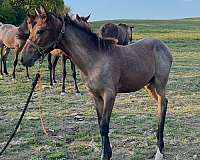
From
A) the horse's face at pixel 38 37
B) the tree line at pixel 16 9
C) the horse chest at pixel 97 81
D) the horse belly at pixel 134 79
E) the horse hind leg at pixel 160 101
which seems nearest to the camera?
the horse's face at pixel 38 37

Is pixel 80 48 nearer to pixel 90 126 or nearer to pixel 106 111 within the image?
pixel 106 111

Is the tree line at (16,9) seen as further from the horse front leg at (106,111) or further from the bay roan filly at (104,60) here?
the horse front leg at (106,111)

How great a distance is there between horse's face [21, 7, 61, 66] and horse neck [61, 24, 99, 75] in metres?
0.26

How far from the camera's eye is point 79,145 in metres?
5.93

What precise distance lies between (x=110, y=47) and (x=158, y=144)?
1.49m

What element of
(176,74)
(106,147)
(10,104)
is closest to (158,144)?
(106,147)

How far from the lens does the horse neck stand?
4.93 meters

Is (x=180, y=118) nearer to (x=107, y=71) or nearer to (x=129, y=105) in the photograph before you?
(x=129, y=105)

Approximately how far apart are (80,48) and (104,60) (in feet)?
1.08

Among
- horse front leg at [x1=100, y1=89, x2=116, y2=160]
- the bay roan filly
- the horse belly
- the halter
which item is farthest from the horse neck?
the horse belly

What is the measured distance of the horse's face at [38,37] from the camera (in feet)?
15.1

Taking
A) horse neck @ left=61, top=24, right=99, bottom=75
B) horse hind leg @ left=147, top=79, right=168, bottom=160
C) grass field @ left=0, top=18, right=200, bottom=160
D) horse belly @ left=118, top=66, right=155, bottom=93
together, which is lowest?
grass field @ left=0, top=18, right=200, bottom=160

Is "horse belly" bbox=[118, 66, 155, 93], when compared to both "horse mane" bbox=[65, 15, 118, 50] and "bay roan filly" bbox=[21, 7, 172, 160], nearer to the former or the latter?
"bay roan filly" bbox=[21, 7, 172, 160]

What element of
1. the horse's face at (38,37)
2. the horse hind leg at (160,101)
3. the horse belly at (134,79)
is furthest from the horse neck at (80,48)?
the horse hind leg at (160,101)
